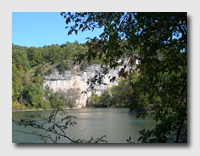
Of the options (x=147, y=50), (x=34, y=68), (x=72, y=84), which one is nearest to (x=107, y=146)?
(x=147, y=50)

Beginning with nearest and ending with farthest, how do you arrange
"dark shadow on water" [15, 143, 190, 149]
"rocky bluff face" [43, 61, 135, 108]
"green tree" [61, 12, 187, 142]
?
"green tree" [61, 12, 187, 142] < "dark shadow on water" [15, 143, 190, 149] < "rocky bluff face" [43, 61, 135, 108]

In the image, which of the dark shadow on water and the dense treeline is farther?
the dense treeline

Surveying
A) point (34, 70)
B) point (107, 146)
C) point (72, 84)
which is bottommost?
point (107, 146)

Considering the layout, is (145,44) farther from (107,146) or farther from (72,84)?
(72,84)

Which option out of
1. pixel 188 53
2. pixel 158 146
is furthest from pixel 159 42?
pixel 158 146

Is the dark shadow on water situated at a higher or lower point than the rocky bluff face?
lower

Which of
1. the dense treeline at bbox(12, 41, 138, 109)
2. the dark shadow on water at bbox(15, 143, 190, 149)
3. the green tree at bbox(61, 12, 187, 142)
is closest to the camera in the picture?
the green tree at bbox(61, 12, 187, 142)

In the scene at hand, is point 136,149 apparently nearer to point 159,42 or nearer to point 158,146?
point 158,146

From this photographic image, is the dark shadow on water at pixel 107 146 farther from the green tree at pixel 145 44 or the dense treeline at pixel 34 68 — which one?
the dense treeline at pixel 34 68

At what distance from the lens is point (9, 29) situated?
3.45m

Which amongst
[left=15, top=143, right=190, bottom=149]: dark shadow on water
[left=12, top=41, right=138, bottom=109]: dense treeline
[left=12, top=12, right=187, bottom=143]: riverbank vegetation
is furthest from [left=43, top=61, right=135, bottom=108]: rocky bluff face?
[left=12, top=12, right=187, bottom=143]: riverbank vegetation

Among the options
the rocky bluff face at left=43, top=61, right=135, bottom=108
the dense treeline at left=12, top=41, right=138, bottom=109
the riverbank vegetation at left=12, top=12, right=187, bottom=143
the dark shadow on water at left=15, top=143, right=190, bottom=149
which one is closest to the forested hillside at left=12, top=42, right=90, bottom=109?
the dense treeline at left=12, top=41, right=138, bottom=109

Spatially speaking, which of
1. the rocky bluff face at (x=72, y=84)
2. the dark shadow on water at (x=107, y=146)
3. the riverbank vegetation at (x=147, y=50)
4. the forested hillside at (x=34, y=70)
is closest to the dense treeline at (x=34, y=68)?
the forested hillside at (x=34, y=70)

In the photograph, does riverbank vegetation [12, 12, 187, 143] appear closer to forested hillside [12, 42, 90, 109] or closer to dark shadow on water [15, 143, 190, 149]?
dark shadow on water [15, 143, 190, 149]
